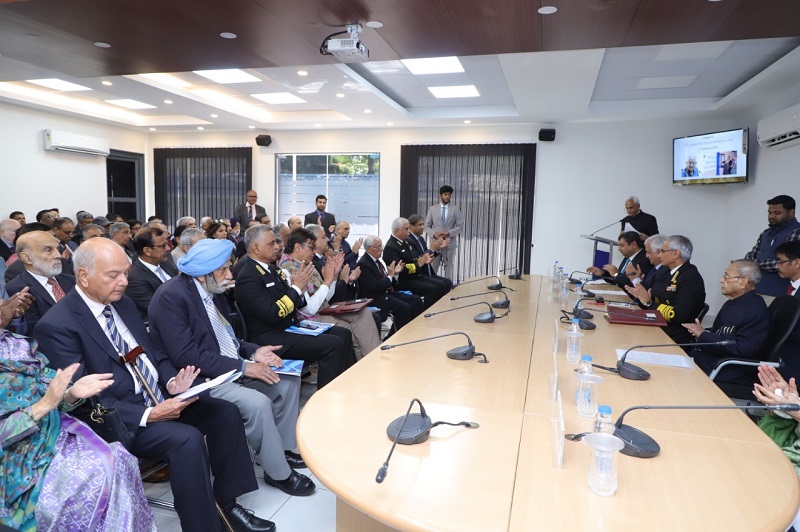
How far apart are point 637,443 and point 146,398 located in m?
1.91

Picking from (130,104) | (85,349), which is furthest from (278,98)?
(85,349)

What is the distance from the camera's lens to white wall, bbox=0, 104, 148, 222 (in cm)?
779

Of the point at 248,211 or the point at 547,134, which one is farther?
the point at 248,211

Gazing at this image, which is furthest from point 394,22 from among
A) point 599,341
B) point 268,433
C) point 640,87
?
point 640,87

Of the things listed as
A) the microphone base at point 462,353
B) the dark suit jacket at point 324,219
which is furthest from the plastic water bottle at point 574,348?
the dark suit jacket at point 324,219

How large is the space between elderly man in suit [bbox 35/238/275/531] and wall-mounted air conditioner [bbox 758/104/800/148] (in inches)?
239

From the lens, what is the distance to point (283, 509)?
2406 millimetres

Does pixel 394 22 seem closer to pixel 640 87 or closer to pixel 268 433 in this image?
pixel 268 433

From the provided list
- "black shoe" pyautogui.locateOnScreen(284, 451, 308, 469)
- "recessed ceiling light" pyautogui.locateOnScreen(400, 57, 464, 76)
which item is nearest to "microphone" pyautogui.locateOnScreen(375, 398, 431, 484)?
"black shoe" pyautogui.locateOnScreen(284, 451, 308, 469)

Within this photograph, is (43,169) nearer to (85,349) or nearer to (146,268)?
(146,268)

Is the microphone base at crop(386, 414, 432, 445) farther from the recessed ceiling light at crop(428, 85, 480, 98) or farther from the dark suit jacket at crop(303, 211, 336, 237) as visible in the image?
the dark suit jacket at crop(303, 211, 336, 237)

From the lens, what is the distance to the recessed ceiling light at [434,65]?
217 inches

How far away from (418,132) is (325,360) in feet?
21.8

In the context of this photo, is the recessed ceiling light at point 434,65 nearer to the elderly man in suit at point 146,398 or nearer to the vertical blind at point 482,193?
the vertical blind at point 482,193
